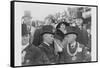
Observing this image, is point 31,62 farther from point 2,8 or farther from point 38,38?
point 2,8

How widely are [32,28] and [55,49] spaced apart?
0.28 meters

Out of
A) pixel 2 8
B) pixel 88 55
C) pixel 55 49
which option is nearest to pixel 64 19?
pixel 55 49

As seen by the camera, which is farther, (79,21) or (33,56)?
(79,21)

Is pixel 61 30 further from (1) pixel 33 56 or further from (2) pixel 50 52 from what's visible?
(1) pixel 33 56

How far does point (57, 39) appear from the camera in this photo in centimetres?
187

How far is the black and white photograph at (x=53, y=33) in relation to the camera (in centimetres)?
175

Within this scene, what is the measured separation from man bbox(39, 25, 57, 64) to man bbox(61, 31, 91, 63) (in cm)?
10

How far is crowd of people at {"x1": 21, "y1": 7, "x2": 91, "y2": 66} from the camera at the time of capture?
178cm

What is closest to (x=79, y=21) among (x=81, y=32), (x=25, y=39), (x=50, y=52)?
(x=81, y=32)

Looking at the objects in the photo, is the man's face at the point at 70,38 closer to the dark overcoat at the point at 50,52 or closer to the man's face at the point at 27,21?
the dark overcoat at the point at 50,52

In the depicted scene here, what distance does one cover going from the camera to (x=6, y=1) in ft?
5.73

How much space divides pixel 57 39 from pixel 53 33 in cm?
7

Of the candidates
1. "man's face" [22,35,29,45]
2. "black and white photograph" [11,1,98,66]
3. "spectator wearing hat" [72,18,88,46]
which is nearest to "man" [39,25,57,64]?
"black and white photograph" [11,1,98,66]

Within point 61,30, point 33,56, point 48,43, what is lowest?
point 33,56
